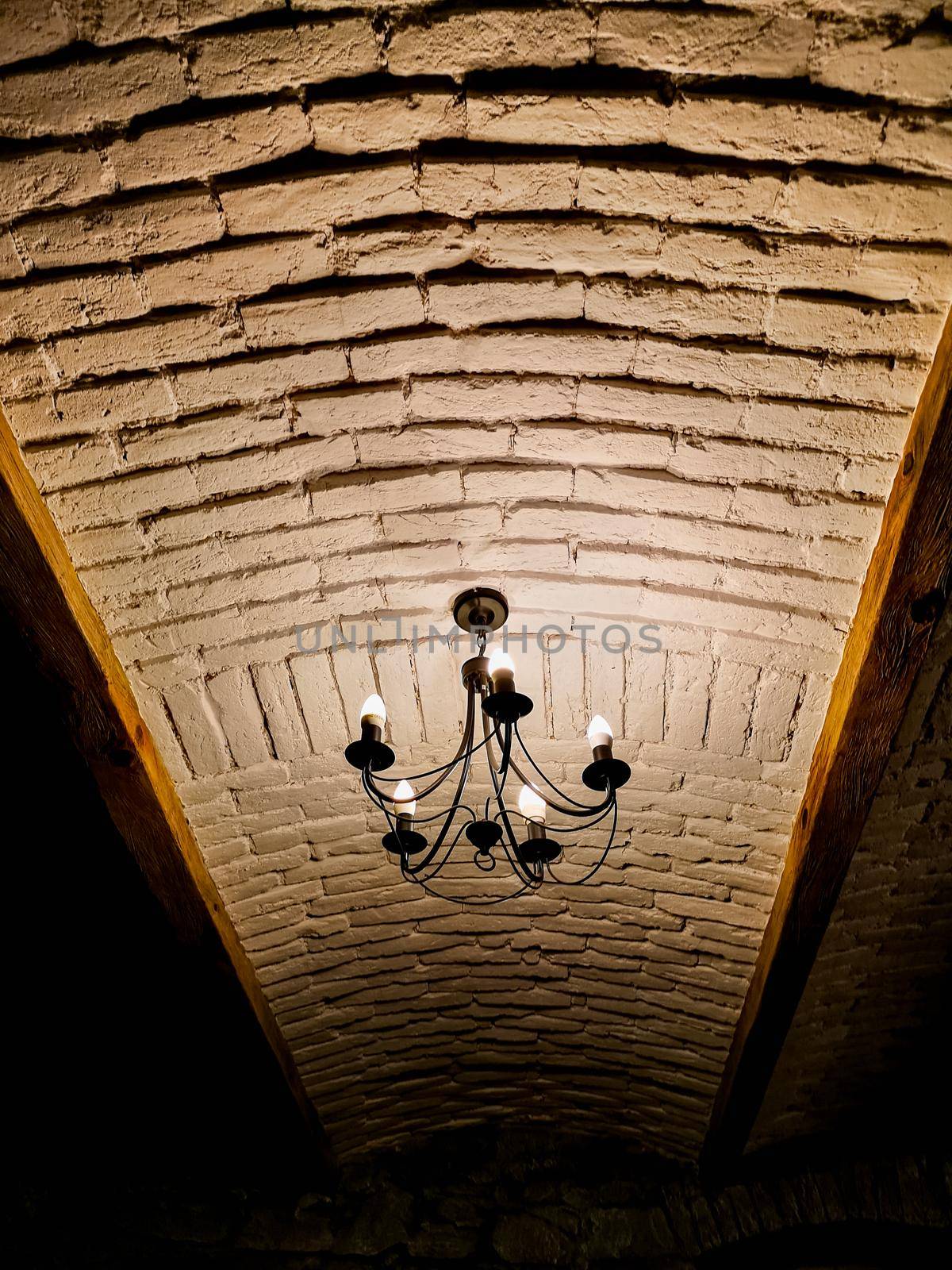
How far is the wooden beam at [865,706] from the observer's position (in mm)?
1274

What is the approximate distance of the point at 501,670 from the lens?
1.40 metres

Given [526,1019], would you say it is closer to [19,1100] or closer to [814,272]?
[19,1100]

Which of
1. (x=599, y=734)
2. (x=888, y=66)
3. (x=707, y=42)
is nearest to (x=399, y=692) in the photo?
(x=599, y=734)

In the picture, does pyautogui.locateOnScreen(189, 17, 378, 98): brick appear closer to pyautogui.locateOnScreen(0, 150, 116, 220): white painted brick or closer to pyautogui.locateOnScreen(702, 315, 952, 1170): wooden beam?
pyautogui.locateOnScreen(0, 150, 116, 220): white painted brick

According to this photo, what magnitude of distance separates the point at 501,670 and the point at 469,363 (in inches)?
23.6

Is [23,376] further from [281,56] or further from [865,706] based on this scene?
[865,706]

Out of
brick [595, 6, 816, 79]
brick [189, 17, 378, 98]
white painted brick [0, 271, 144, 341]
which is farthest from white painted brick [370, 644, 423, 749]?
brick [595, 6, 816, 79]

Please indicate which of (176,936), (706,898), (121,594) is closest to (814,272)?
(121,594)

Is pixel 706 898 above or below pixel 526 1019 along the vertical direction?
above

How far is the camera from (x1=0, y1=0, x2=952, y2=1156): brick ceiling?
107cm

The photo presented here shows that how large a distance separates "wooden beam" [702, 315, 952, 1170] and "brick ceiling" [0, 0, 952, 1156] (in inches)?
3.0

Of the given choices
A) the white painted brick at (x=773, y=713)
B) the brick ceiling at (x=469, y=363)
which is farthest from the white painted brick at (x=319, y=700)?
the white painted brick at (x=773, y=713)

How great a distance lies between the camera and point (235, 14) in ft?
3.41

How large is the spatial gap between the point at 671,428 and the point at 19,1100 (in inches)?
128
